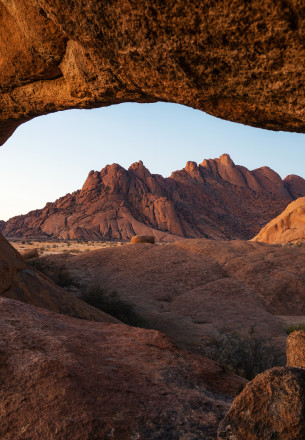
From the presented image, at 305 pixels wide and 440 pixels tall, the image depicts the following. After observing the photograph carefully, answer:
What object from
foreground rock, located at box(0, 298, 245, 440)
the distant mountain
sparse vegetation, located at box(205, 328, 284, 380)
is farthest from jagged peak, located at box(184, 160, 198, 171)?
foreground rock, located at box(0, 298, 245, 440)

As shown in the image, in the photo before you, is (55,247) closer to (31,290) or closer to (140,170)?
(31,290)

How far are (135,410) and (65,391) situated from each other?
692 mm

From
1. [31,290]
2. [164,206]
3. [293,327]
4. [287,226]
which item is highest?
[164,206]

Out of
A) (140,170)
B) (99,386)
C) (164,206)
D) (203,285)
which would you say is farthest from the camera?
(140,170)

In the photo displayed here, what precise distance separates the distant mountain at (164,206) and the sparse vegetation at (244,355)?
209 ft

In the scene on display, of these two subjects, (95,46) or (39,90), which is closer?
(95,46)

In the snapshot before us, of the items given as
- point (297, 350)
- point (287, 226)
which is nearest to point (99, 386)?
point (297, 350)

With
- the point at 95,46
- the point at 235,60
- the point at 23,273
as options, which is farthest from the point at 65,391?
the point at 23,273

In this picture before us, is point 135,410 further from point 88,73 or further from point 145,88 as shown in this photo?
point 88,73

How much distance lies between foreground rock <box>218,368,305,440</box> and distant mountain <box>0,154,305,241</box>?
70807 millimetres

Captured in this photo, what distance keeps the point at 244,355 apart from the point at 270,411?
6.63 meters

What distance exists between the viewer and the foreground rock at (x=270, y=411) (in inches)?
108

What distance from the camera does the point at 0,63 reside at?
7.72 m

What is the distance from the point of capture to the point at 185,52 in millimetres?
4289
